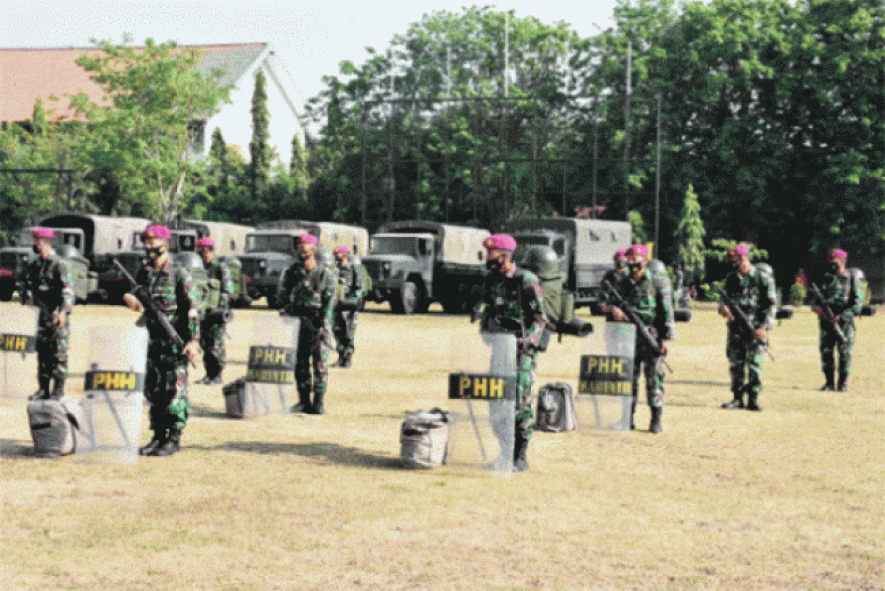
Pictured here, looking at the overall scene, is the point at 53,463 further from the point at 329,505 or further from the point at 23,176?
the point at 23,176

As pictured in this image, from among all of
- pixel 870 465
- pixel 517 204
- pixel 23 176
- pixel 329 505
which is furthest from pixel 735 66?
pixel 329 505

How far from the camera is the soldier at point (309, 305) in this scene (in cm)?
1260

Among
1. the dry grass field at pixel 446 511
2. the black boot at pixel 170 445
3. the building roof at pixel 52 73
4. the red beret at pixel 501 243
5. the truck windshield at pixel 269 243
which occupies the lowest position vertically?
the dry grass field at pixel 446 511

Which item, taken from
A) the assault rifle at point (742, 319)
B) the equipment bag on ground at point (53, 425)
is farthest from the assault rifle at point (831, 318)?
the equipment bag on ground at point (53, 425)

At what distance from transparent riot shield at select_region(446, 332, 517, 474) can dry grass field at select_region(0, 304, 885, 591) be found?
15 cm

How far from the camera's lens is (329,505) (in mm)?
8180

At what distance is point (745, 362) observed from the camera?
14.4m

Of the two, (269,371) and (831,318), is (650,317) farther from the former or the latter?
(831,318)

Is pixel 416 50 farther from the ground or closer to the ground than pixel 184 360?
farther from the ground

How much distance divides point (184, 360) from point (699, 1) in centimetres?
4575

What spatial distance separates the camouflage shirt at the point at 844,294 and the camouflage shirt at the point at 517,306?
8432mm

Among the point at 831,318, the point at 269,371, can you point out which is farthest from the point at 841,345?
the point at 269,371

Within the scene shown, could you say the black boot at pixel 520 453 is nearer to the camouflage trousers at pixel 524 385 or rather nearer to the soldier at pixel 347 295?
the camouflage trousers at pixel 524 385

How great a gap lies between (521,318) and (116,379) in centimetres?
302
